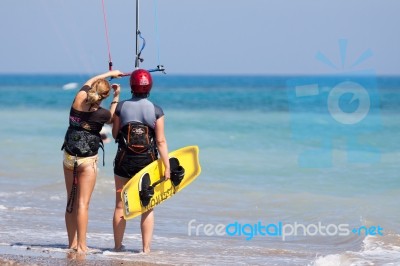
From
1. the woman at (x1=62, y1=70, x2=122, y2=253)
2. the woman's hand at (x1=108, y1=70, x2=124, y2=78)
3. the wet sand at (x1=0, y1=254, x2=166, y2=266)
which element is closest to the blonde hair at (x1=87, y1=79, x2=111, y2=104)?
the woman at (x1=62, y1=70, x2=122, y2=253)

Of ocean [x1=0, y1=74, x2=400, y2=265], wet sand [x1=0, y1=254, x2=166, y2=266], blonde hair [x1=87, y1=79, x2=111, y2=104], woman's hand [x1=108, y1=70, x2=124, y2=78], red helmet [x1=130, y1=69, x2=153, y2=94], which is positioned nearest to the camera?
wet sand [x1=0, y1=254, x2=166, y2=266]

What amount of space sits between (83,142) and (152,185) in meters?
0.63

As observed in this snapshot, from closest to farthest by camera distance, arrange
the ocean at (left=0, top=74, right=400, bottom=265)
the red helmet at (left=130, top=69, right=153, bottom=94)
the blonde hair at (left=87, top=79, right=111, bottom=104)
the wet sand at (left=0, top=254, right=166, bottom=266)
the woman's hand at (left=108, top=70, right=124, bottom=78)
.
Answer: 1. the wet sand at (left=0, top=254, right=166, bottom=266)
2. the blonde hair at (left=87, top=79, right=111, bottom=104)
3. the red helmet at (left=130, top=69, right=153, bottom=94)
4. the woman's hand at (left=108, top=70, right=124, bottom=78)
5. the ocean at (left=0, top=74, right=400, bottom=265)

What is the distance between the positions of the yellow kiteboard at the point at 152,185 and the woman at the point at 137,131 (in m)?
0.07

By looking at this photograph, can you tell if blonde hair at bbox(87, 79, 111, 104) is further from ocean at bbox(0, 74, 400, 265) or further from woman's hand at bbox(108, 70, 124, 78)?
ocean at bbox(0, 74, 400, 265)

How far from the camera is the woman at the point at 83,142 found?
6047 mm

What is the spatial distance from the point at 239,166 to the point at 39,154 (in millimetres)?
4228

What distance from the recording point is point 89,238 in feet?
23.8

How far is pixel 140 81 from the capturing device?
20.1ft

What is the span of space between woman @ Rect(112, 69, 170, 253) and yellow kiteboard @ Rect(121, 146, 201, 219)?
0.25ft

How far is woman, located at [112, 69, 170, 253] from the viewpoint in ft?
20.1

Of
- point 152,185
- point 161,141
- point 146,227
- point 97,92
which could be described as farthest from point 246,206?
point 97,92

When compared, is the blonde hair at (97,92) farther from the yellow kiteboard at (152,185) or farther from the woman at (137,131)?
the yellow kiteboard at (152,185)

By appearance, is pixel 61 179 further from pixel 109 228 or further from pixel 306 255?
pixel 306 255
